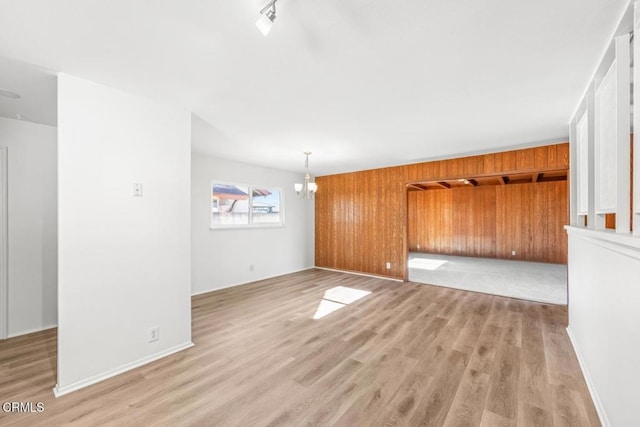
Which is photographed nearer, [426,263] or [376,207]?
[376,207]

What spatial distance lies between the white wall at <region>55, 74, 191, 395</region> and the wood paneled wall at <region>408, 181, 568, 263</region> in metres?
8.70

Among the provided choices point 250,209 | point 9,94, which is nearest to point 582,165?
point 250,209

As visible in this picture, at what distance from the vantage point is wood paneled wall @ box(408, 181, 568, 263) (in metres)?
7.29

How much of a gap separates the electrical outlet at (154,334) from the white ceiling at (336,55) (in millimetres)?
2219

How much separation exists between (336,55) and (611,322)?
8.23 ft

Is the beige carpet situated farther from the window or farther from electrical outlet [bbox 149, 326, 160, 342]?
electrical outlet [bbox 149, 326, 160, 342]

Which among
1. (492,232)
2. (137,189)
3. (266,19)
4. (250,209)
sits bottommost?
(492,232)

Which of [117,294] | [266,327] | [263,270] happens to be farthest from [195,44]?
[263,270]

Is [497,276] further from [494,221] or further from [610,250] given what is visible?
[610,250]

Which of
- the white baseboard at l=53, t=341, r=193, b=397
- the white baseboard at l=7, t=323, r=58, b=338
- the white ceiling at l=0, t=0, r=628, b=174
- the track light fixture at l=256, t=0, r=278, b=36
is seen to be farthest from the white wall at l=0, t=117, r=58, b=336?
the track light fixture at l=256, t=0, r=278, b=36

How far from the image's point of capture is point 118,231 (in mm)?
2262

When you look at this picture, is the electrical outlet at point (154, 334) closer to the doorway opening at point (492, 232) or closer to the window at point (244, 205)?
the window at point (244, 205)

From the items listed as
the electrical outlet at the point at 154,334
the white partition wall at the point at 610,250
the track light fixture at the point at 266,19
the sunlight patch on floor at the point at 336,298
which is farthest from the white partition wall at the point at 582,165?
the electrical outlet at the point at 154,334

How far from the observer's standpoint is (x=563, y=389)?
79.4 inches
